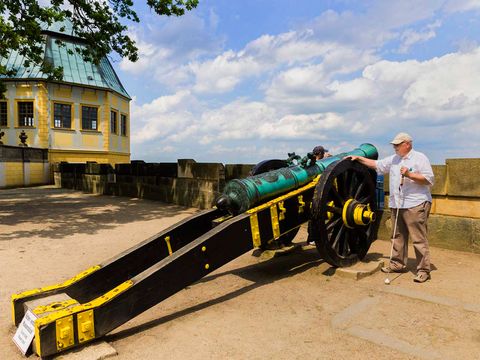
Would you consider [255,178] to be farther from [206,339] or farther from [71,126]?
[71,126]

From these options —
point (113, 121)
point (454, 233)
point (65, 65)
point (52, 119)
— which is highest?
point (65, 65)

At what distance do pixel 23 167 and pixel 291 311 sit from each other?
23.5 metres

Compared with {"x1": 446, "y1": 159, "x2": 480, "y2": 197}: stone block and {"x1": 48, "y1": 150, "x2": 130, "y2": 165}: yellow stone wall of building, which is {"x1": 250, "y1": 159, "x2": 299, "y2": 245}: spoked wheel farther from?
{"x1": 48, "y1": 150, "x2": 130, "y2": 165}: yellow stone wall of building

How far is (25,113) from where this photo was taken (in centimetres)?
2636

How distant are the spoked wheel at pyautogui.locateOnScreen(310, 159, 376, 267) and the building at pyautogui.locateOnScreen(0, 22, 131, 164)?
81.7 ft

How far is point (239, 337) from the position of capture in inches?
109

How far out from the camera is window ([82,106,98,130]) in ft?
91.2

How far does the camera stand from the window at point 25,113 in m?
26.2

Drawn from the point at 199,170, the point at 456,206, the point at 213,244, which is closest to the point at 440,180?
the point at 456,206

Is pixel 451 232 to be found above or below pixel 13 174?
below

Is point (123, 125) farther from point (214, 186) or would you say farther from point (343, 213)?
point (343, 213)

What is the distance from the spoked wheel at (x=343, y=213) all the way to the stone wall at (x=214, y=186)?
1551 mm

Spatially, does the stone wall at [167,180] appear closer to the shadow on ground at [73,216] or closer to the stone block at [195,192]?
the stone block at [195,192]

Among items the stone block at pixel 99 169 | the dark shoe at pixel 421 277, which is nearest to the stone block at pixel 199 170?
the dark shoe at pixel 421 277
